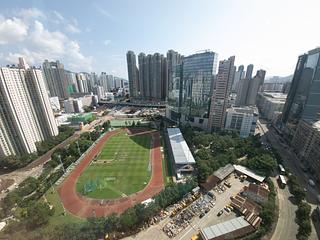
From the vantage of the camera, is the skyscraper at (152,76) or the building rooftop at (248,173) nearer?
the building rooftop at (248,173)

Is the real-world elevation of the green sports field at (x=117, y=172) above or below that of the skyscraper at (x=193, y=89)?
below

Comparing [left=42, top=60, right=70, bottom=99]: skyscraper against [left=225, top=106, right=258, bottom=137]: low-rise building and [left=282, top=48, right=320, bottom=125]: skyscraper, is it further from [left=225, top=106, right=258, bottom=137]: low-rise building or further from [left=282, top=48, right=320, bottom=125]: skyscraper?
[left=282, top=48, right=320, bottom=125]: skyscraper

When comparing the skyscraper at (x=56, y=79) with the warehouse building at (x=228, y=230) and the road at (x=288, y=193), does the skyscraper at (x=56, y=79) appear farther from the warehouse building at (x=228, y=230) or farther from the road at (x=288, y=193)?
the road at (x=288, y=193)

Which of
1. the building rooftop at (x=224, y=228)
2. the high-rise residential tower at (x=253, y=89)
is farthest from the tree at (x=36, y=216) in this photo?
the high-rise residential tower at (x=253, y=89)

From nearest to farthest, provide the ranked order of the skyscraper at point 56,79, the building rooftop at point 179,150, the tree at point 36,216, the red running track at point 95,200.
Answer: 1. the tree at point 36,216
2. the red running track at point 95,200
3. the building rooftop at point 179,150
4. the skyscraper at point 56,79

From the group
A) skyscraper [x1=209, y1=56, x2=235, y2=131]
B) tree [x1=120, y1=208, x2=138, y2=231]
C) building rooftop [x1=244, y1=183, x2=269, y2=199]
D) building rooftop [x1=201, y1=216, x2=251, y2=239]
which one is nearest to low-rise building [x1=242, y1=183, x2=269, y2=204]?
building rooftop [x1=244, y1=183, x2=269, y2=199]

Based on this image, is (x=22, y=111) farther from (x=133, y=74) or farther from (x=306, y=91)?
(x=306, y=91)

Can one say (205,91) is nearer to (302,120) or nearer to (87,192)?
(302,120)
